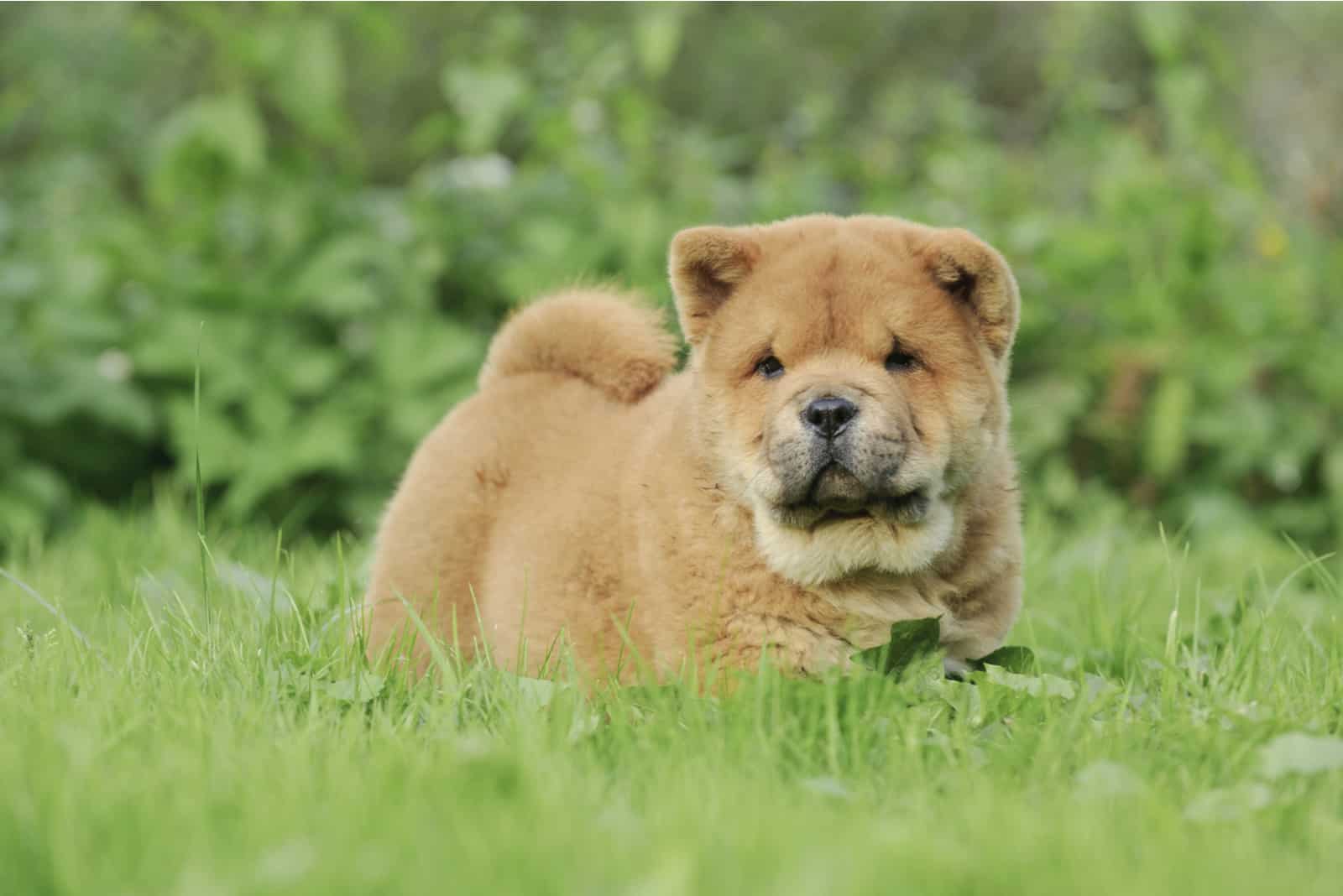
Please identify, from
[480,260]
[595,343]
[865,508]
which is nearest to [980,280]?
[865,508]

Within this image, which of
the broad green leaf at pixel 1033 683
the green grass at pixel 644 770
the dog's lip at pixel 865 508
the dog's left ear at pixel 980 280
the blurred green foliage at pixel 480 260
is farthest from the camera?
the blurred green foliage at pixel 480 260

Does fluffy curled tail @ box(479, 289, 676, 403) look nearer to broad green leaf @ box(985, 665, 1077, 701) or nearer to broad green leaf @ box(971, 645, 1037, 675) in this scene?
broad green leaf @ box(971, 645, 1037, 675)

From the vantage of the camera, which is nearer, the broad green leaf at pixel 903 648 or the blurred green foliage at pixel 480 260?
the broad green leaf at pixel 903 648

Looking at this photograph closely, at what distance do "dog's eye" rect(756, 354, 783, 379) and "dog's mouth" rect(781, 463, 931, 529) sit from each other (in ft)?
0.98

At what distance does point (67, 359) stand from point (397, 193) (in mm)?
1696

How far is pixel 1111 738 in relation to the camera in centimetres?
265

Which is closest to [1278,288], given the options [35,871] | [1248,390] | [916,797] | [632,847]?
[1248,390]

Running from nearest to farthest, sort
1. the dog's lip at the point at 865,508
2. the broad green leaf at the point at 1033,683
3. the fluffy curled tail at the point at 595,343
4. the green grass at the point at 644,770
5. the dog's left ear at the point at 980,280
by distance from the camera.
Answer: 1. the green grass at the point at 644,770
2. the broad green leaf at the point at 1033,683
3. the dog's lip at the point at 865,508
4. the dog's left ear at the point at 980,280
5. the fluffy curled tail at the point at 595,343

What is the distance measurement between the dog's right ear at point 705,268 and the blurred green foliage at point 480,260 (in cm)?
251

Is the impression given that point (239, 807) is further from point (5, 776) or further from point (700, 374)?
point (700, 374)

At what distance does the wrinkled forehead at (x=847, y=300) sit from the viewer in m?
3.03

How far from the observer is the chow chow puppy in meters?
2.97

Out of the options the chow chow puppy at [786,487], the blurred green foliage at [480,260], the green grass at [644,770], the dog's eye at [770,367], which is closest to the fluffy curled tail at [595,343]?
the chow chow puppy at [786,487]

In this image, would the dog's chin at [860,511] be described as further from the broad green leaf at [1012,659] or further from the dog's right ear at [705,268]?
the dog's right ear at [705,268]
